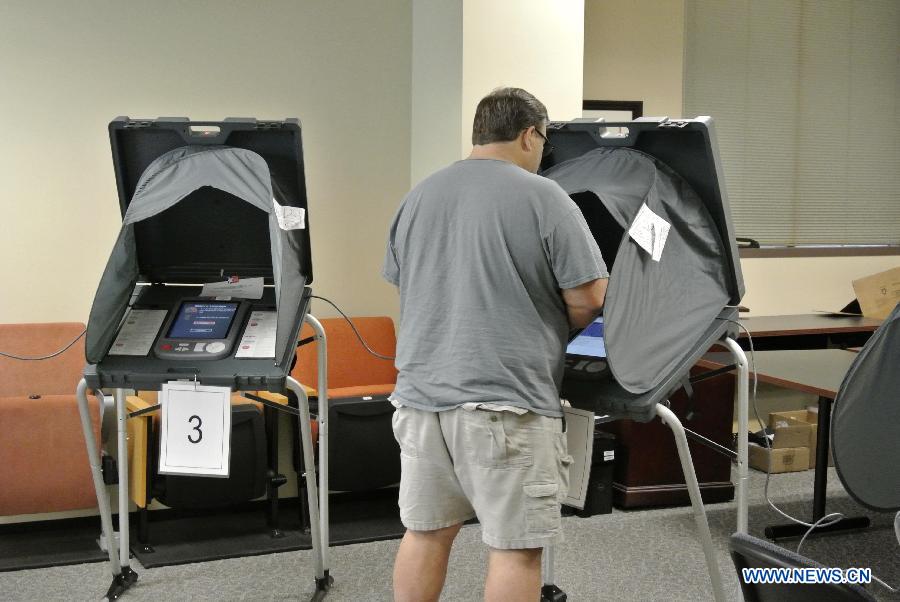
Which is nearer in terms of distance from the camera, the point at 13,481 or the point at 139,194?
the point at 139,194

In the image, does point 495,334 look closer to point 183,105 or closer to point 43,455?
point 43,455

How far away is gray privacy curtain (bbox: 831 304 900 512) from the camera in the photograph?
177 centimetres

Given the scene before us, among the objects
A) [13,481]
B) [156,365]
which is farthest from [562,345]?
[13,481]

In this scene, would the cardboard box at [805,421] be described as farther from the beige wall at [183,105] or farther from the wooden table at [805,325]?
the beige wall at [183,105]

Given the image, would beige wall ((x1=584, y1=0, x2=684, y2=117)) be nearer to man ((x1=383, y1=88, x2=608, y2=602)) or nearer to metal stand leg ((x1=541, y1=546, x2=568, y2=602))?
metal stand leg ((x1=541, y1=546, x2=568, y2=602))

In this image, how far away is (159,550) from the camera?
3.53 m

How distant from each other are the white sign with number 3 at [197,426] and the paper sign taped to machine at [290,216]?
492mm

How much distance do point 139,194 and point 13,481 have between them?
145 centimetres

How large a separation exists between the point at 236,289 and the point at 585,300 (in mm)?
1275

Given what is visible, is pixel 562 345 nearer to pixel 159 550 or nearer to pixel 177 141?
pixel 177 141

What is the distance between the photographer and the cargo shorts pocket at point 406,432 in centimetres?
218

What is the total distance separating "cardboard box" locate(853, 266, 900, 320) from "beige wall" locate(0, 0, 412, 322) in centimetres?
266

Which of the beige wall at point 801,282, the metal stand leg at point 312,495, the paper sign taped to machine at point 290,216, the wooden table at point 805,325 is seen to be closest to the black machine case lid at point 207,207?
the paper sign taped to machine at point 290,216

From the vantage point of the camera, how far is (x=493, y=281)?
80.9 inches
